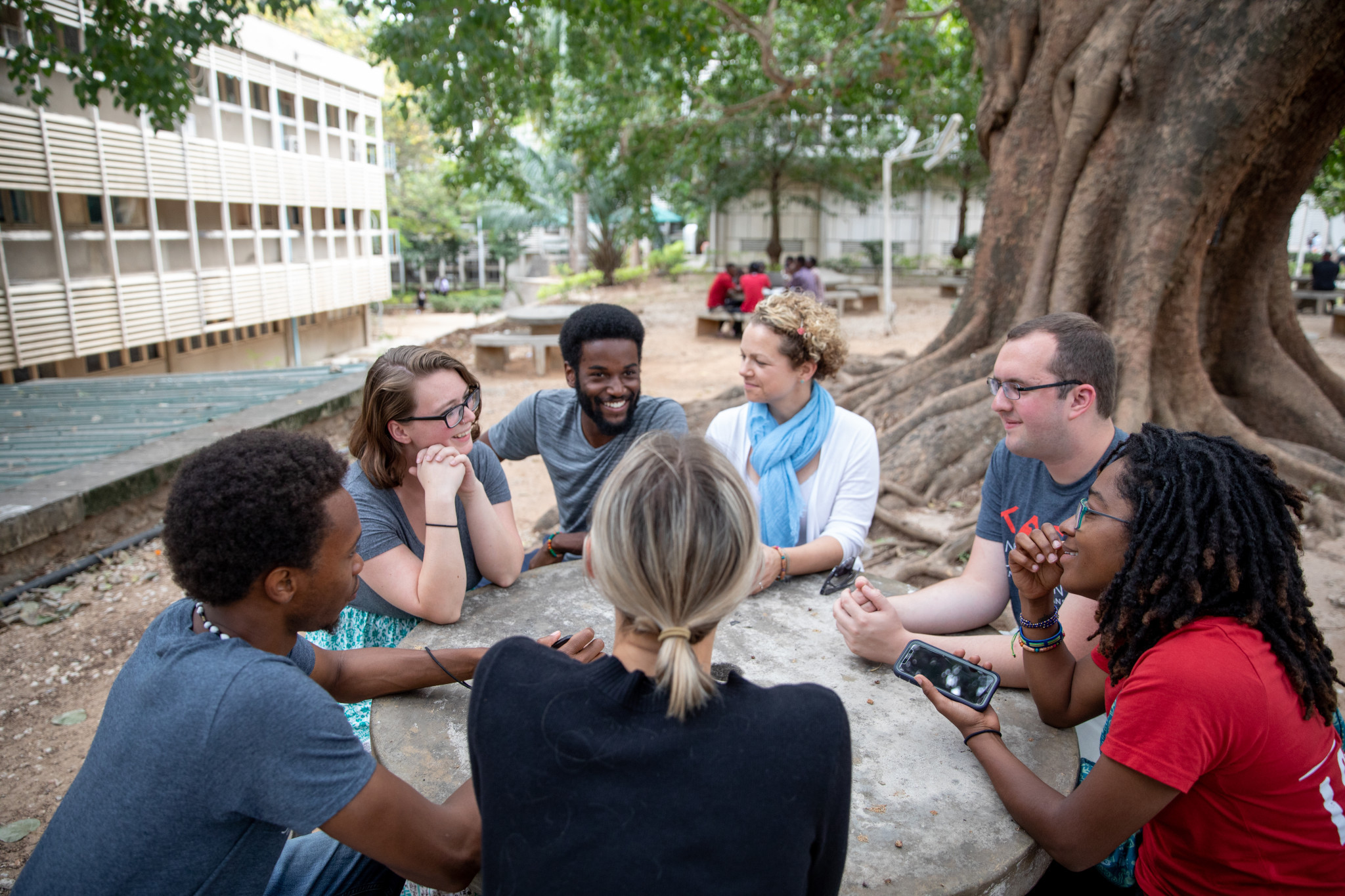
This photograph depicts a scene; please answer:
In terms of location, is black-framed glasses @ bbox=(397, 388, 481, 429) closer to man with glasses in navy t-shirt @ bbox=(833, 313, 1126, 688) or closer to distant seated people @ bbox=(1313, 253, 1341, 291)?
man with glasses in navy t-shirt @ bbox=(833, 313, 1126, 688)

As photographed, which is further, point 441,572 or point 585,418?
point 585,418

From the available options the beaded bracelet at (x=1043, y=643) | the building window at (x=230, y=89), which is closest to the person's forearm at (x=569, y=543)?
the beaded bracelet at (x=1043, y=643)

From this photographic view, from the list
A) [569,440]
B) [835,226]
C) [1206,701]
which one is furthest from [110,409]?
[835,226]

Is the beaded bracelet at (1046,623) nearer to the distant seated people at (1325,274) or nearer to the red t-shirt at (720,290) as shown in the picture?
the red t-shirt at (720,290)

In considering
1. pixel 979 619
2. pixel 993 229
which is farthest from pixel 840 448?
pixel 993 229

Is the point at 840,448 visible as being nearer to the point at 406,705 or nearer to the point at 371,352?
the point at 406,705

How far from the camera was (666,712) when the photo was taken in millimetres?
1149

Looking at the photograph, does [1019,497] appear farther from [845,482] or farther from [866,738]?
[866,738]

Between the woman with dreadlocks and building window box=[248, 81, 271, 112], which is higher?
building window box=[248, 81, 271, 112]

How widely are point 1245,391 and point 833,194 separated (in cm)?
2088

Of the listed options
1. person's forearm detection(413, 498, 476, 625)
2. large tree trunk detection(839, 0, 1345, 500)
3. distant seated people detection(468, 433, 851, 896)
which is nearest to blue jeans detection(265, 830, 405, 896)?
person's forearm detection(413, 498, 476, 625)

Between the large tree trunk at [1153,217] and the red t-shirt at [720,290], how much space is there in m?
7.05

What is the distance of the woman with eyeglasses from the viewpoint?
7.37ft

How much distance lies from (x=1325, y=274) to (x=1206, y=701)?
17.8 metres
